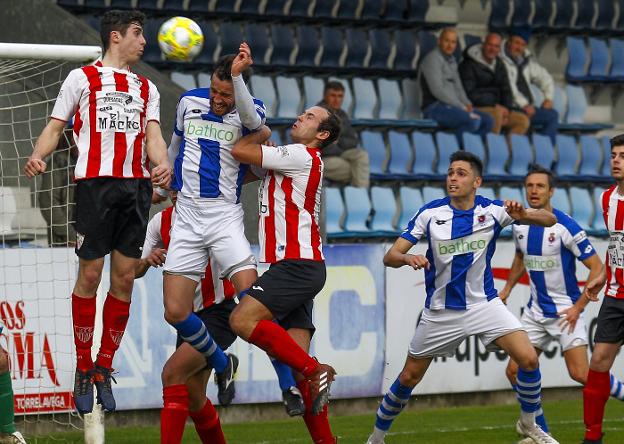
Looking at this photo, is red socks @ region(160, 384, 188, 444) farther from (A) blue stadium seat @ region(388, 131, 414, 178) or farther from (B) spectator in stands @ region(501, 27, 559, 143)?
(B) spectator in stands @ region(501, 27, 559, 143)

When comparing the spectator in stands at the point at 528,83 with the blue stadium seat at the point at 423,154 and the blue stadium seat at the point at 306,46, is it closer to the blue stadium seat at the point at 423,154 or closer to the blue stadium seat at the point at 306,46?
the blue stadium seat at the point at 423,154

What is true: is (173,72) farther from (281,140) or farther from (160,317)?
(160,317)

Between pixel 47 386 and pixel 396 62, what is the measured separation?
24.6ft

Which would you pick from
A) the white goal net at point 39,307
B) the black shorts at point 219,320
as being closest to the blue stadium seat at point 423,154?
the white goal net at point 39,307

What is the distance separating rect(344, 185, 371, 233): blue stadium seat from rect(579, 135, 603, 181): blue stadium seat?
3.76m

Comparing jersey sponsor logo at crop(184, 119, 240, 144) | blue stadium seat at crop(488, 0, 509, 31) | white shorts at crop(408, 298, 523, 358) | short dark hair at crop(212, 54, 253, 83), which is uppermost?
blue stadium seat at crop(488, 0, 509, 31)

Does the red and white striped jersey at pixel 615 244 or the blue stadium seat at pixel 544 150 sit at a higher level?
the blue stadium seat at pixel 544 150

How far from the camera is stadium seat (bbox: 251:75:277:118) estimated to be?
15.3 metres

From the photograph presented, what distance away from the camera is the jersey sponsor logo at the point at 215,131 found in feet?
27.2

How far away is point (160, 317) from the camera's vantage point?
11539mm

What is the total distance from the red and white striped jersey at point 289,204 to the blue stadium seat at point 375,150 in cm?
740

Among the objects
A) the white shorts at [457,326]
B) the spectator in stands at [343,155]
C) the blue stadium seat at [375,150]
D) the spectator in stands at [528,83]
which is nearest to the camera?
the white shorts at [457,326]

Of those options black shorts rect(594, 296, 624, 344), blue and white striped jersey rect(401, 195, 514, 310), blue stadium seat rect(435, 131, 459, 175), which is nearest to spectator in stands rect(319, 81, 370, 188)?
blue stadium seat rect(435, 131, 459, 175)

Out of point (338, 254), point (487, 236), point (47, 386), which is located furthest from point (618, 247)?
point (47, 386)
